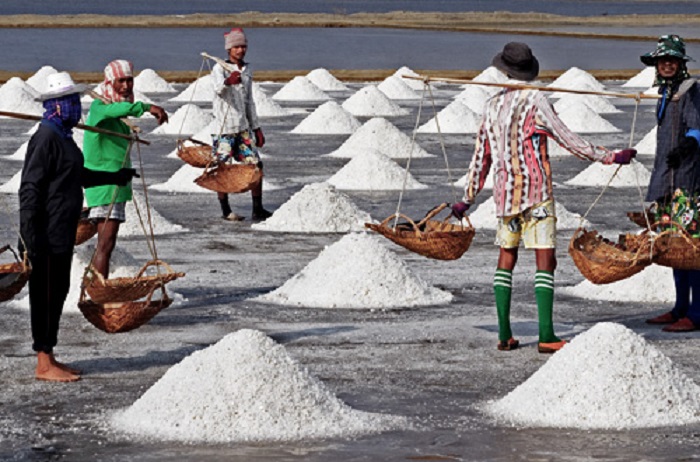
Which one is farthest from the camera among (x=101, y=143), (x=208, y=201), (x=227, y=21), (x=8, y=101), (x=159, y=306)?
(x=227, y=21)

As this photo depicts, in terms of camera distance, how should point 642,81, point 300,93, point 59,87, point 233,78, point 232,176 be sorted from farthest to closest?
point 642,81
point 300,93
point 232,176
point 233,78
point 59,87

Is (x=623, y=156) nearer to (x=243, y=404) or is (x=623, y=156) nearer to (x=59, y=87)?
(x=243, y=404)

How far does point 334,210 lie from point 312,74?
804 inches

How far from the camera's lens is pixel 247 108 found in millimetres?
13609

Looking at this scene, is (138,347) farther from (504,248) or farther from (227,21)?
(227,21)

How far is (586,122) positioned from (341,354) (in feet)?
50.9

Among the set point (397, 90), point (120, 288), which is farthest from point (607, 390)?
point (397, 90)

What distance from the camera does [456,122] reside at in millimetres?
24141

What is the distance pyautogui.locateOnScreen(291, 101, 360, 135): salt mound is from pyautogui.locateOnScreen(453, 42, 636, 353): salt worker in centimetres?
1495

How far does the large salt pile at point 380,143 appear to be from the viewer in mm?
20500

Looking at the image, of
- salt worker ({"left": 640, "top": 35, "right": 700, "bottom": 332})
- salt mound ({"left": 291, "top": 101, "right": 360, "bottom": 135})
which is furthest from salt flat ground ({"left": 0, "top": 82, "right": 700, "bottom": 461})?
→ salt mound ({"left": 291, "top": 101, "right": 360, "bottom": 135})

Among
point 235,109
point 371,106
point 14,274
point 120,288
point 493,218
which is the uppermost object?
point 235,109

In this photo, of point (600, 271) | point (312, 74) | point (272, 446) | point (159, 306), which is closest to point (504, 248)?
point (600, 271)

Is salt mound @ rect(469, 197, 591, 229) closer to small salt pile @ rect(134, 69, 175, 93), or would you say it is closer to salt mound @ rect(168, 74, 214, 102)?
salt mound @ rect(168, 74, 214, 102)
